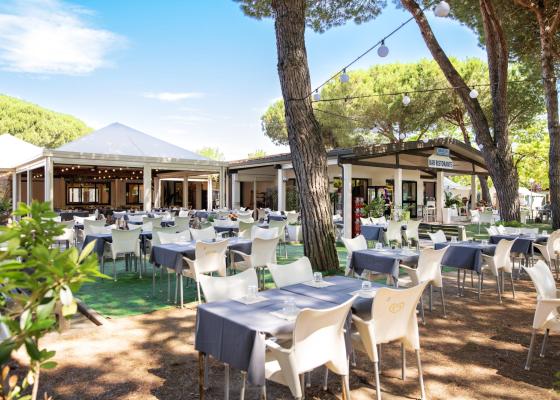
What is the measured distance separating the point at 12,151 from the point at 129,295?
19236 mm

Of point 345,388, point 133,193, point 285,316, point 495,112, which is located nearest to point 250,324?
point 285,316

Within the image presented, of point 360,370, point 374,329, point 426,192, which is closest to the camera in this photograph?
point 374,329

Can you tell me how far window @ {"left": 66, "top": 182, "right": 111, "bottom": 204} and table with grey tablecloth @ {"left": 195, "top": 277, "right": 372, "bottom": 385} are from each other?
25.5m

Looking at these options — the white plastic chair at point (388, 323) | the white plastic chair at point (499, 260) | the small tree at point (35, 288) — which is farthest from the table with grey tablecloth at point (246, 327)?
the white plastic chair at point (499, 260)

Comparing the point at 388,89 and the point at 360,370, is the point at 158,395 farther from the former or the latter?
the point at 388,89

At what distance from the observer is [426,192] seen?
72.3 feet

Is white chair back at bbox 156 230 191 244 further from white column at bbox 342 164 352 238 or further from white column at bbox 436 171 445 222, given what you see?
white column at bbox 436 171 445 222

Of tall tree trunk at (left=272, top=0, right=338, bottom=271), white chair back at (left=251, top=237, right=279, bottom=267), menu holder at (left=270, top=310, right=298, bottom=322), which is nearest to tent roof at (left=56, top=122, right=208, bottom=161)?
tall tree trunk at (left=272, top=0, right=338, bottom=271)

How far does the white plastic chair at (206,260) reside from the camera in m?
5.17

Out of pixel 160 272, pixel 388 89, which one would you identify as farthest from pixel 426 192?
pixel 160 272

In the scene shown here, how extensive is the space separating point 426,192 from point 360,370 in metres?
20.0

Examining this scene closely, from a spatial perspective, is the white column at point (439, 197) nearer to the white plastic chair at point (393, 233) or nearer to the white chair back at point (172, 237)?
the white plastic chair at point (393, 233)

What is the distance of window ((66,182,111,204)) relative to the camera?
25516 millimetres

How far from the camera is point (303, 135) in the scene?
6.38 m
